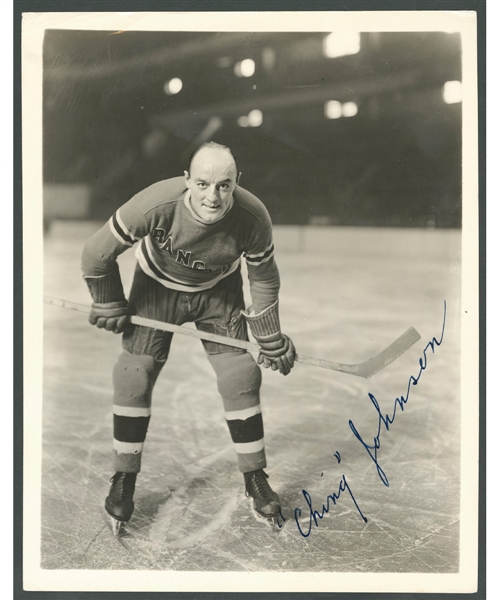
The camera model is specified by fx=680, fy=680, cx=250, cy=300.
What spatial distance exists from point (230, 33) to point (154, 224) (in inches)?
22.4

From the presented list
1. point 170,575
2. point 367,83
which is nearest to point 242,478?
point 170,575

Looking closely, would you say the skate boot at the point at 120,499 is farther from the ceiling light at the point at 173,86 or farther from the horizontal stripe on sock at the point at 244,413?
the ceiling light at the point at 173,86

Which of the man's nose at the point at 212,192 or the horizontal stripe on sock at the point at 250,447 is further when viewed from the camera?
the horizontal stripe on sock at the point at 250,447

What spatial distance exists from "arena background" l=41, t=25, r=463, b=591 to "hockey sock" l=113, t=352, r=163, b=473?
0.16 meters

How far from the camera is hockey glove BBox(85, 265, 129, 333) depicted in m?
1.75

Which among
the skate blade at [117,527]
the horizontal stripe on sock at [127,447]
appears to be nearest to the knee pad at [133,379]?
the horizontal stripe on sock at [127,447]

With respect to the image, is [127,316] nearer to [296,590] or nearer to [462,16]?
[296,590]

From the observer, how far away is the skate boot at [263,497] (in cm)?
183

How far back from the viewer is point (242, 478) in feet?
6.41

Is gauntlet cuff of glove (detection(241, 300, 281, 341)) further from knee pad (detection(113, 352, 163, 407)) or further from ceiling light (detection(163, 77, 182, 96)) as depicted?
ceiling light (detection(163, 77, 182, 96))

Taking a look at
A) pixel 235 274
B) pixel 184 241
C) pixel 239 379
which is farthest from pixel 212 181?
pixel 239 379

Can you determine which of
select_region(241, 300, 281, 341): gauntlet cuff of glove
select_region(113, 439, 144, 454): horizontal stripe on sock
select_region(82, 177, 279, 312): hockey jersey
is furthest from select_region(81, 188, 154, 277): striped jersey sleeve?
select_region(113, 439, 144, 454): horizontal stripe on sock

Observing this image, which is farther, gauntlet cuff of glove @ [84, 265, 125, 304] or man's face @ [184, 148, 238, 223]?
gauntlet cuff of glove @ [84, 265, 125, 304]
